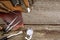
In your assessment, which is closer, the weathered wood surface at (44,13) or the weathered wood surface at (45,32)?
the weathered wood surface at (45,32)

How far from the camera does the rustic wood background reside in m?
1.06

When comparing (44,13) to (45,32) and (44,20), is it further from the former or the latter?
(45,32)

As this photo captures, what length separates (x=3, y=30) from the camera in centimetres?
108

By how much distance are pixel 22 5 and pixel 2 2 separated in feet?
0.46

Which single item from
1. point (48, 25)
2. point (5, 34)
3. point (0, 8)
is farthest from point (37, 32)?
point (0, 8)

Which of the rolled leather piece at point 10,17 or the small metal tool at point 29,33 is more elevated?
the rolled leather piece at point 10,17

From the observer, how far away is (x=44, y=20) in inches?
45.5

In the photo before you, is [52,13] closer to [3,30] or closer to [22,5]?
[22,5]

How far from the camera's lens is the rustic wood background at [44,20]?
106 cm

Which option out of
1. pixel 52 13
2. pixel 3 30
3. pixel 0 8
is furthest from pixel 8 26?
pixel 52 13

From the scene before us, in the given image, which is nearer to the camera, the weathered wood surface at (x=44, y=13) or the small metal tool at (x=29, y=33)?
the small metal tool at (x=29, y=33)

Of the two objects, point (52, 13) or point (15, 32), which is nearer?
point (15, 32)

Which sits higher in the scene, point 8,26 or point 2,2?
point 2,2

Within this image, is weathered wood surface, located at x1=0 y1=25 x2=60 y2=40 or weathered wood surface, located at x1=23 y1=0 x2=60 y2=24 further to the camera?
weathered wood surface, located at x1=23 y1=0 x2=60 y2=24
